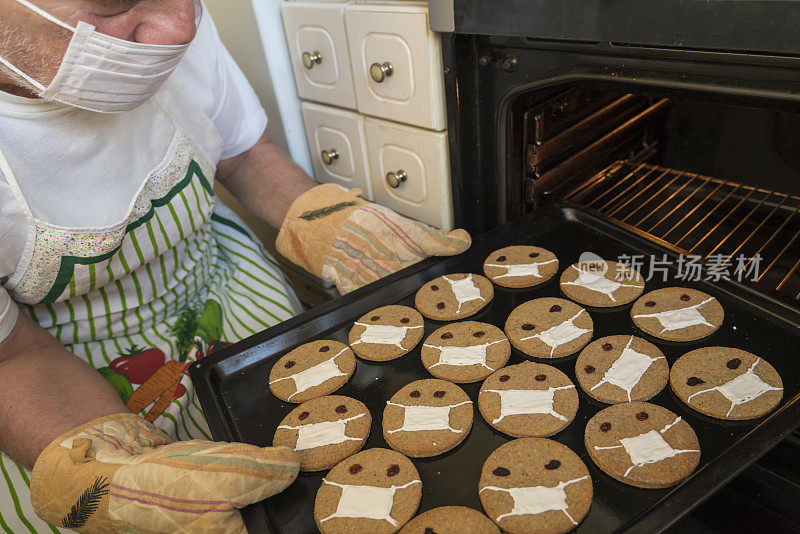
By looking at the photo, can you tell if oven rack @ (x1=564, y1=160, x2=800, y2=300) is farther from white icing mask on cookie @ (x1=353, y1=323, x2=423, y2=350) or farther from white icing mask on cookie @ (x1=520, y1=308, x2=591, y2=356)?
white icing mask on cookie @ (x1=353, y1=323, x2=423, y2=350)

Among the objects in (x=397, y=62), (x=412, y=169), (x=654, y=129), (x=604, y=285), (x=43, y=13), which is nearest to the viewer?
(x=43, y=13)

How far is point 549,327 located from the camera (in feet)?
3.42

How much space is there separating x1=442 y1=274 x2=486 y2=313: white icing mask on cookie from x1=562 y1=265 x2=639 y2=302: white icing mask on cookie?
0.58 feet

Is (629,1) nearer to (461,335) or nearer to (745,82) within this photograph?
(745,82)

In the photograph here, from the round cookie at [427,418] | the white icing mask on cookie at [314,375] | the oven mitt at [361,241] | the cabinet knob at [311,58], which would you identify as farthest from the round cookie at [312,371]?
the cabinet knob at [311,58]

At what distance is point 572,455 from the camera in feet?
2.71

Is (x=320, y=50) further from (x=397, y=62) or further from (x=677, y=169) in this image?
(x=677, y=169)

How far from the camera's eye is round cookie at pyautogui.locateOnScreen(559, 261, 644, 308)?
42.7 inches

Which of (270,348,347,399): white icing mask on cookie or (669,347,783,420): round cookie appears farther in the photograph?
(270,348,347,399): white icing mask on cookie

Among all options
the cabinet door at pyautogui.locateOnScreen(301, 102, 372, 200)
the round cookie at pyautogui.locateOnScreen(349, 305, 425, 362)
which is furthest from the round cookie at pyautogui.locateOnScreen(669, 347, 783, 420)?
the cabinet door at pyautogui.locateOnScreen(301, 102, 372, 200)

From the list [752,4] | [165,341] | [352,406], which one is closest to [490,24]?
[752,4]

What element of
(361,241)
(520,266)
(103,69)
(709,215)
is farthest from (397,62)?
(709,215)

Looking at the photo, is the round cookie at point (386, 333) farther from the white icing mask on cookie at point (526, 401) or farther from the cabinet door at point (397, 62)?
the cabinet door at point (397, 62)

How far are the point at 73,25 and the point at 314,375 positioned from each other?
2.08ft
